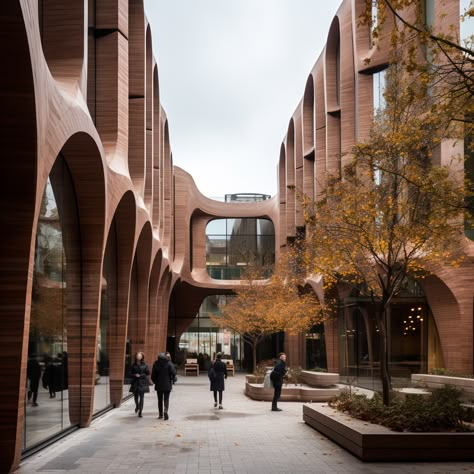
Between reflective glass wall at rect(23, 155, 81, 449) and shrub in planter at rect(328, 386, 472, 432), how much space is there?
582 cm

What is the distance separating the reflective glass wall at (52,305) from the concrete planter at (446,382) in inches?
406

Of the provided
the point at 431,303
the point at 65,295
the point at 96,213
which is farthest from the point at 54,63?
the point at 431,303

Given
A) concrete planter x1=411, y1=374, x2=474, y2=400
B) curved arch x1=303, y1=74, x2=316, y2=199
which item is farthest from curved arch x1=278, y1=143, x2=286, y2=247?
Result: concrete planter x1=411, y1=374, x2=474, y2=400

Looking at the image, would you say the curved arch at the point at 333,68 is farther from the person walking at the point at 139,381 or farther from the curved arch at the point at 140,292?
the person walking at the point at 139,381

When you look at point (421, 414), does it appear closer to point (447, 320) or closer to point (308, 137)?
point (447, 320)

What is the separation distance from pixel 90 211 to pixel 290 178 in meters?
33.6

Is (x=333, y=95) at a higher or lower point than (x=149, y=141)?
higher

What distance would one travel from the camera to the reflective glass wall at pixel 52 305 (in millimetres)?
11781

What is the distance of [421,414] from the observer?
11961 millimetres

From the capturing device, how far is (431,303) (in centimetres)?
2506

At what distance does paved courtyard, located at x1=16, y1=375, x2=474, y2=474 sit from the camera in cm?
1038

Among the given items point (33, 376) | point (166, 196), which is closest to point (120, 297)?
point (33, 376)

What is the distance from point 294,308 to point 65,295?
69.3 feet

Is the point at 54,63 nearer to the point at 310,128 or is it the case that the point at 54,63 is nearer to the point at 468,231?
the point at 468,231
